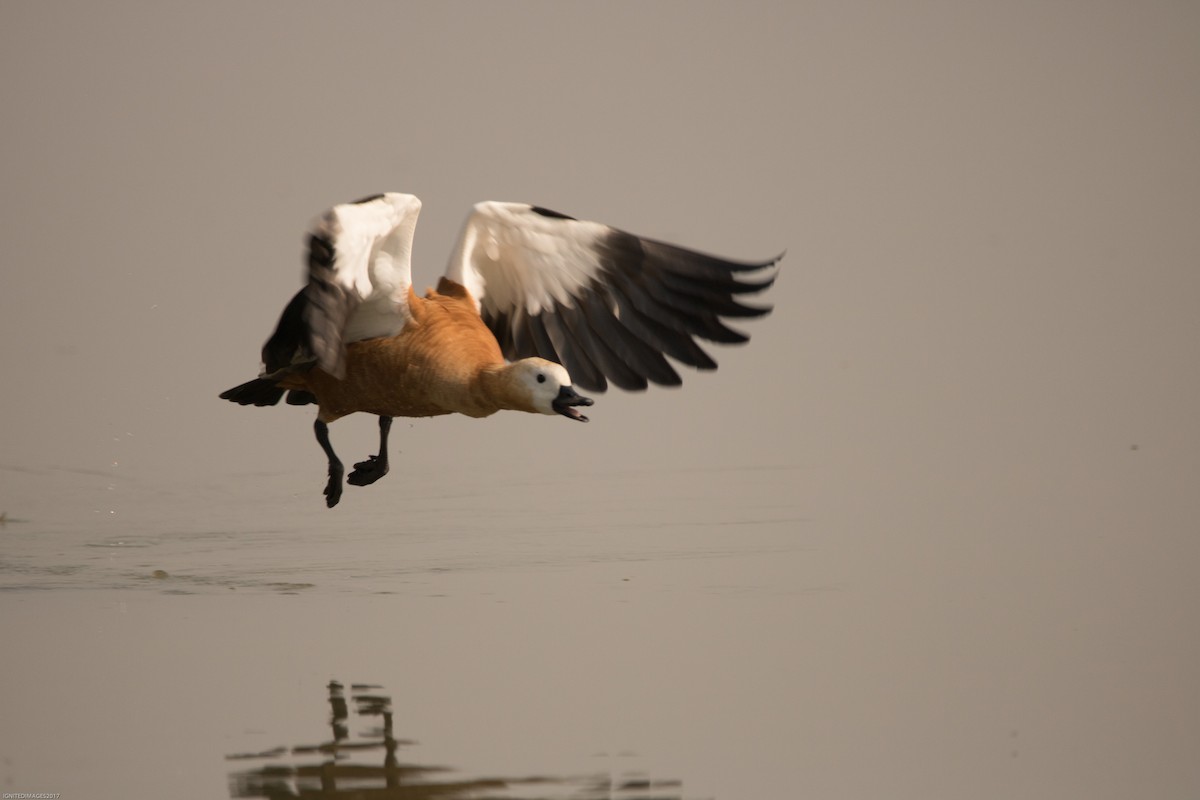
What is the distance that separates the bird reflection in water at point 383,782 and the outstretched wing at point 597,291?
312 cm

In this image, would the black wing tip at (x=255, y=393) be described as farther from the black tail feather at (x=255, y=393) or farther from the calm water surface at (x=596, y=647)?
the calm water surface at (x=596, y=647)

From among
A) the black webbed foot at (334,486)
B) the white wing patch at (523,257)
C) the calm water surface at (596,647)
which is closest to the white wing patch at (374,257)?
the white wing patch at (523,257)

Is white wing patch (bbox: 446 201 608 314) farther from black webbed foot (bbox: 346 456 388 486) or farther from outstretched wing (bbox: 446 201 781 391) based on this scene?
black webbed foot (bbox: 346 456 388 486)

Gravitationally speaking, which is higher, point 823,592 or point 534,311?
point 534,311

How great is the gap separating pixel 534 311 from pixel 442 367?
984mm

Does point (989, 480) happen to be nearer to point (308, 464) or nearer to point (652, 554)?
point (652, 554)

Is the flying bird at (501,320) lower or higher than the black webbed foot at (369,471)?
higher

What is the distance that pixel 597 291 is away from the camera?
8812 millimetres

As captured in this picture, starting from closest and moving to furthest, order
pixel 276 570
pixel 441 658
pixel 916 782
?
pixel 916 782
pixel 441 658
pixel 276 570

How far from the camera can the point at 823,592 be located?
8.00 metres

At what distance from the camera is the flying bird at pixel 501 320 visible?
788 cm

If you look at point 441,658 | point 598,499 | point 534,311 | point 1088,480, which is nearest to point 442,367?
point 534,311

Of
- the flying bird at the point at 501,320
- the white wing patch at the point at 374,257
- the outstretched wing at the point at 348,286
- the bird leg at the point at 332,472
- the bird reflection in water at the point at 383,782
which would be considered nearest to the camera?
the bird reflection in water at the point at 383,782

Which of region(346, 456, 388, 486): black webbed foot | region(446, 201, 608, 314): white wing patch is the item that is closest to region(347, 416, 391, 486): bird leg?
region(346, 456, 388, 486): black webbed foot
